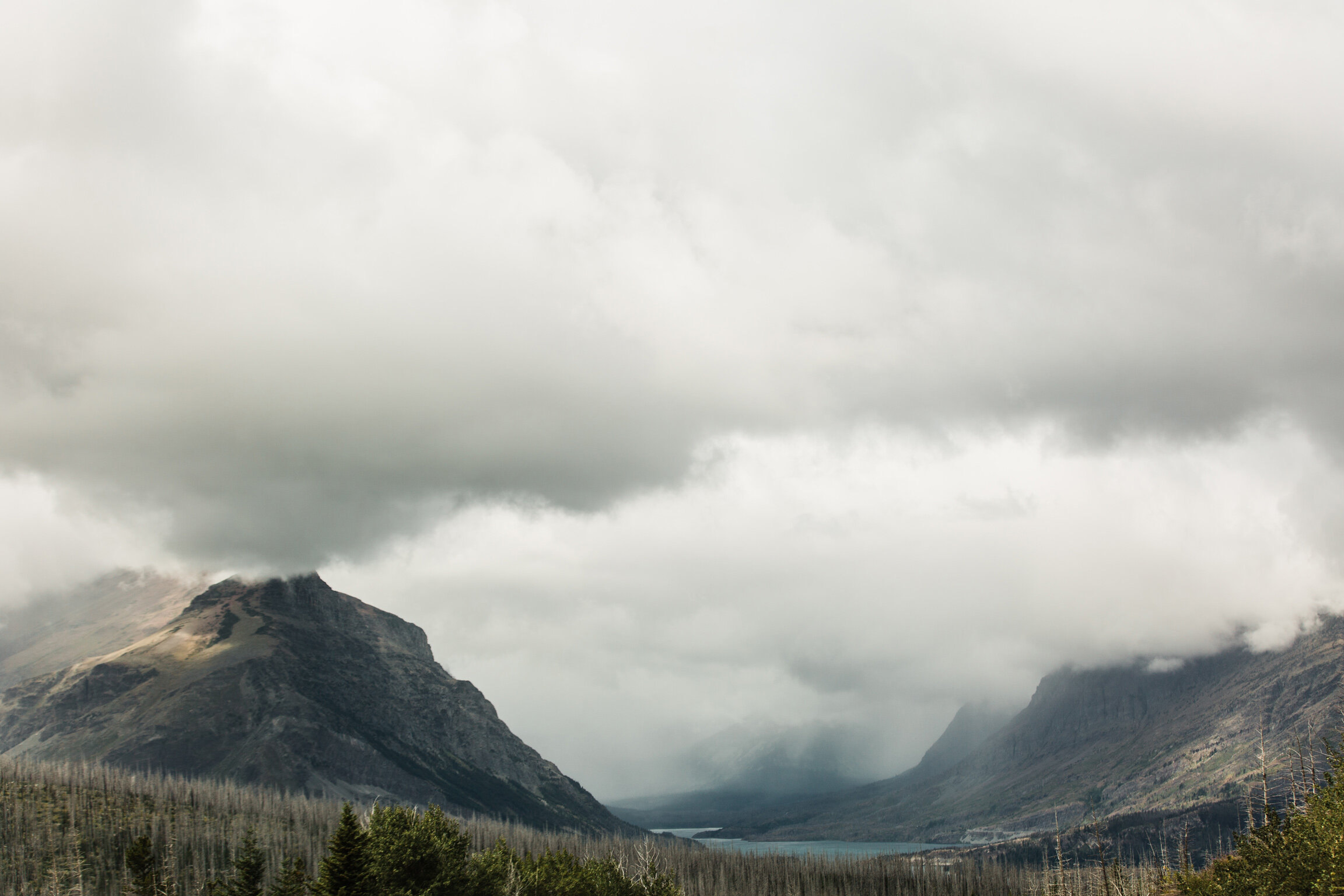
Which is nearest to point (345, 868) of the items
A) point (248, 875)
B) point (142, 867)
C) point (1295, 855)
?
point (248, 875)

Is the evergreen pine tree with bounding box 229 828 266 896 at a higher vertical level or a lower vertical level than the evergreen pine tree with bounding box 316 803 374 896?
lower

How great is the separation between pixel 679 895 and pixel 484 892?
935 inches

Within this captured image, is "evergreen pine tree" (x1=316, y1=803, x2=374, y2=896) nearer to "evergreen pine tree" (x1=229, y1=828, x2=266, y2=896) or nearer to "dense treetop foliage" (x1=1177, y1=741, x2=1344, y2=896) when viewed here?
"evergreen pine tree" (x1=229, y1=828, x2=266, y2=896)

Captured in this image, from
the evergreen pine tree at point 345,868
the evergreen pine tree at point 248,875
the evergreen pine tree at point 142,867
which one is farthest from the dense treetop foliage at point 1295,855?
the evergreen pine tree at point 142,867

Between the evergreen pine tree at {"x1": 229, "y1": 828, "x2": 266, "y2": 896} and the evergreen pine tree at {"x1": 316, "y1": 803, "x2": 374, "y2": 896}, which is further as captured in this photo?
the evergreen pine tree at {"x1": 229, "y1": 828, "x2": 266, "y2": 896}

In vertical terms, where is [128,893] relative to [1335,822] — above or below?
below

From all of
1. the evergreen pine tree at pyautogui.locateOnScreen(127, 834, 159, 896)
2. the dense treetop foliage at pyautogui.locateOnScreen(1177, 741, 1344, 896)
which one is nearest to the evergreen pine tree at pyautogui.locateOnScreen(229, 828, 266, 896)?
the evergreen pine tree at pyautogui.locateOnScreen(127, 834, 159, 896)

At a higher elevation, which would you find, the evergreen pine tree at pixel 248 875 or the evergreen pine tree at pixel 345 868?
the evergreen pine tree at pixel 345 868

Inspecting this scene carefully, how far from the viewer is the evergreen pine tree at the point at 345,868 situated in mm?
80188

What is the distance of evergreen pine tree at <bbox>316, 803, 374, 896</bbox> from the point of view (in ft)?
263

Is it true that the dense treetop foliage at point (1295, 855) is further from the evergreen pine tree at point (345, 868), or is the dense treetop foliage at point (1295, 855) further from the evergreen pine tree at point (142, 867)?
the evergreen pine tree at point (142, 867)

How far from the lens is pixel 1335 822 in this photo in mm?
80188

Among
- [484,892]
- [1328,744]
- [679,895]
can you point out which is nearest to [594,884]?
[679,895]

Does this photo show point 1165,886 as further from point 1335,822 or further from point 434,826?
point 434,826
